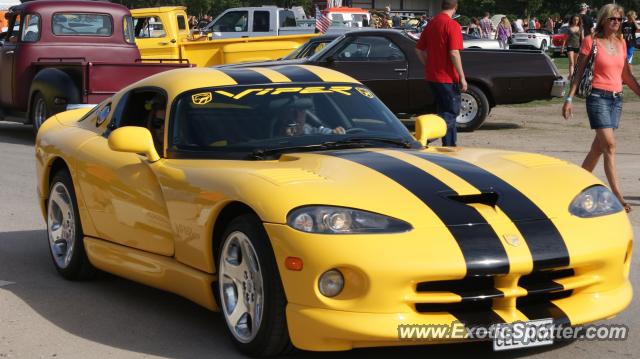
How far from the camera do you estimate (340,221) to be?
5012 mm

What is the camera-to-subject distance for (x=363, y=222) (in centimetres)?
504

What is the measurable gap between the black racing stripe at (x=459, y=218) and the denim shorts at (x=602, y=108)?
4406 millimetres

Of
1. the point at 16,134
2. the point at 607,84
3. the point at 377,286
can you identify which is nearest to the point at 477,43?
the point at 16,134

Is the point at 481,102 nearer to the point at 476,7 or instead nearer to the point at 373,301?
the point at 373,301

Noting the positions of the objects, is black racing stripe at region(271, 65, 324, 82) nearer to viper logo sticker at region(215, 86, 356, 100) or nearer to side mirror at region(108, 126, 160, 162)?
viper logo sticker at region(215, 86, 356, 100)

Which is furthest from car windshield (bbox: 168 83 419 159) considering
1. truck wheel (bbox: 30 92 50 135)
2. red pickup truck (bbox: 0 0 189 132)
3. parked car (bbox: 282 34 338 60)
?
parked car (bbox: 282 34 338 60)

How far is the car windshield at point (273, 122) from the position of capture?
621 centimetres

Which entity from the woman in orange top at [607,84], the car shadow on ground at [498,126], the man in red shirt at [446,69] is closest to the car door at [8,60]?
the car shadow on ground at [498,126]

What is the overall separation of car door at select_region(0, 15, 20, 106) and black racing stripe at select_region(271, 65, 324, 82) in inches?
403

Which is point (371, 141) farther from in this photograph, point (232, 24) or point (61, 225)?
point (232, 24)

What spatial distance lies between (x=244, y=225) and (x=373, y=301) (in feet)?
2.51

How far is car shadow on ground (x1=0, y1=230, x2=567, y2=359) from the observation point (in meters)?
5.46

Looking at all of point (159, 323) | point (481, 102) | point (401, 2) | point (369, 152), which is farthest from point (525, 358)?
point (401, 2)

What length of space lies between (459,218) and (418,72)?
11635 mm
